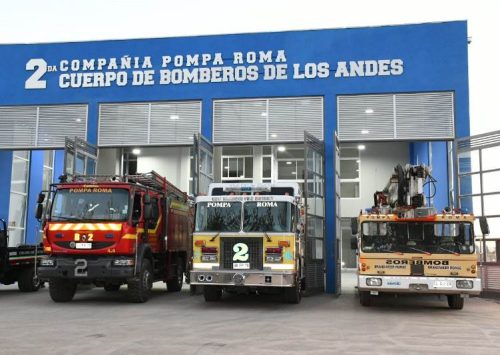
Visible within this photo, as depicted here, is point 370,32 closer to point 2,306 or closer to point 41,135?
point 41,135

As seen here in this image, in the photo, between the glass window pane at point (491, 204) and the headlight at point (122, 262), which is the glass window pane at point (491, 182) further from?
the headlight at point (122, 262)

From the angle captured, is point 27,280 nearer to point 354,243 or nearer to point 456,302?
point 354,243

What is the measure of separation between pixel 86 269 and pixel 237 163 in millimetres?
18250

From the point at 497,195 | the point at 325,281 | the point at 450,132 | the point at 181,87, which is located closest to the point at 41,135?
the point at 181,87

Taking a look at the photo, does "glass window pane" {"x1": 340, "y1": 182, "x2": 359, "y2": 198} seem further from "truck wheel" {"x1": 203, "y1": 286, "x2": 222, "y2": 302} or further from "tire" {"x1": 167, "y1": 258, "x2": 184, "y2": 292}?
"truck wheel" {"x1": 203, "y1": 286, "x2": 222, "y2": 302}

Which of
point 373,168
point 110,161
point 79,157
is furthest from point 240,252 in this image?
point 373,168

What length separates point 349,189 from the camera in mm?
31031

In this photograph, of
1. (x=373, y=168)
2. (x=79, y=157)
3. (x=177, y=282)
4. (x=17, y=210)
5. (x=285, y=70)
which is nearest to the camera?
(x=177, y=282)

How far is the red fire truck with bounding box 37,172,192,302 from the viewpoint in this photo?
12234 mm

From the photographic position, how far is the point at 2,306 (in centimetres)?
1262

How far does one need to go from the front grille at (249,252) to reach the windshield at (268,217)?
0.89 feet

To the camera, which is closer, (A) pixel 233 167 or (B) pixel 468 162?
(B) pixel 468 162

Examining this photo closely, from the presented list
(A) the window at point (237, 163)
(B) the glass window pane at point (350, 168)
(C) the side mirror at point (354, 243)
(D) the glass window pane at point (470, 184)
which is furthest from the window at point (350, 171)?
(C) the side mirror at point (354, 243)

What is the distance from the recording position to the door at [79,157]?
54.6ft
